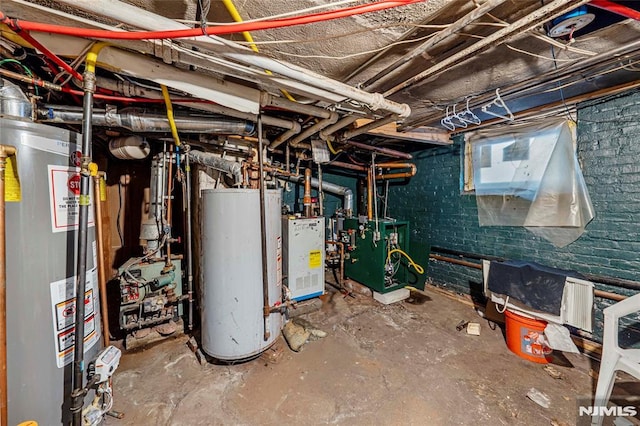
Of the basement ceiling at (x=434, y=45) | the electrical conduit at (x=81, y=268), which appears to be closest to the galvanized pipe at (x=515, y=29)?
the basement ceiling at (x=434, y=45)

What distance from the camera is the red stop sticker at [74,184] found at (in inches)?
44.4

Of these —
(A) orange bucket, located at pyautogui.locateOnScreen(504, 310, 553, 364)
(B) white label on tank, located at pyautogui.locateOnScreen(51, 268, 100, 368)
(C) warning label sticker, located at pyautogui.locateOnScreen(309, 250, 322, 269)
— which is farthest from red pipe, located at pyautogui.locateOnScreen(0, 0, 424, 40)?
(A) orange bucket, located at pyautogui.locateOnScreen(504, 310, 553, 364)

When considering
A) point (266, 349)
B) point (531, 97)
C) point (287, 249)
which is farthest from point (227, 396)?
point (531, 97)

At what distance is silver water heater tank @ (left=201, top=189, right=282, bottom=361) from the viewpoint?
74.7 inches

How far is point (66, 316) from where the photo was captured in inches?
43.4

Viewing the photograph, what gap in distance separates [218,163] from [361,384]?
2166 mm

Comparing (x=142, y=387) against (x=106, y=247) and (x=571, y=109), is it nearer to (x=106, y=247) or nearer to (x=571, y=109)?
(x=106, y=247)

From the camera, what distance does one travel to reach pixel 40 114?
61.7 inches

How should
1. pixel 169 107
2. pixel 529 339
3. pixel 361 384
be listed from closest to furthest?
pixel 169 107 < pixel 361 384 < pixel 529 339

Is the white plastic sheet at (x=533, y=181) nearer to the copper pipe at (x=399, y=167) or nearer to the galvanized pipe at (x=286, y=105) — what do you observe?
the copper pipe at (x=399, y=167)

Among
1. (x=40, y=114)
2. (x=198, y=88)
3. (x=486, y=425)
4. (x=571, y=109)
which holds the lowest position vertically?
(x=486, y=425)

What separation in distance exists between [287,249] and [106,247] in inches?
82.2

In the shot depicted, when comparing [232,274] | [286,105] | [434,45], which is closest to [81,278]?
[232,274]

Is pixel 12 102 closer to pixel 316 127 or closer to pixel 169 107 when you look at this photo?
pixel 169 107
